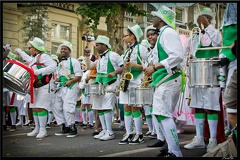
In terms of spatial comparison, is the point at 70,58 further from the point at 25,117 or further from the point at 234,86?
the point at 234,86

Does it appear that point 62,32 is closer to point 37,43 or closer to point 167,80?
point 37,43

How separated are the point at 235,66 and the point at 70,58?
207 inches

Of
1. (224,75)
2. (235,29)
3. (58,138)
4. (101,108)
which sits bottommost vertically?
(58,138)

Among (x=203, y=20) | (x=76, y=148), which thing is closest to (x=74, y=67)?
(x=76, y=148)

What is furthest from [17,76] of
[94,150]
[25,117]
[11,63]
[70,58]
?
[25,117]

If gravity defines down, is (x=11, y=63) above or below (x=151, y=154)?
above

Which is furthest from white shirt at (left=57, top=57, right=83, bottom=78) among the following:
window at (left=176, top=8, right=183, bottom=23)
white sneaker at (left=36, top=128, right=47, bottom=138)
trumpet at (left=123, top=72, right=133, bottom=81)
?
window at (left=176, top=8, right=183, bottom=23)

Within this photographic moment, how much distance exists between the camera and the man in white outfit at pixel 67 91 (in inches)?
364

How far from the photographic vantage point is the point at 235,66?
5.03m

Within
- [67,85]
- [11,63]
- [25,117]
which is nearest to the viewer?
[11,63]

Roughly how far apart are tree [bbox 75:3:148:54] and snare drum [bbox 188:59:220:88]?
209 cm

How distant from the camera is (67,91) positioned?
9.31 meters

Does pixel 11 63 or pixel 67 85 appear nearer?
pixel 11 63

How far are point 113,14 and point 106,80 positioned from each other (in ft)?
5.47
